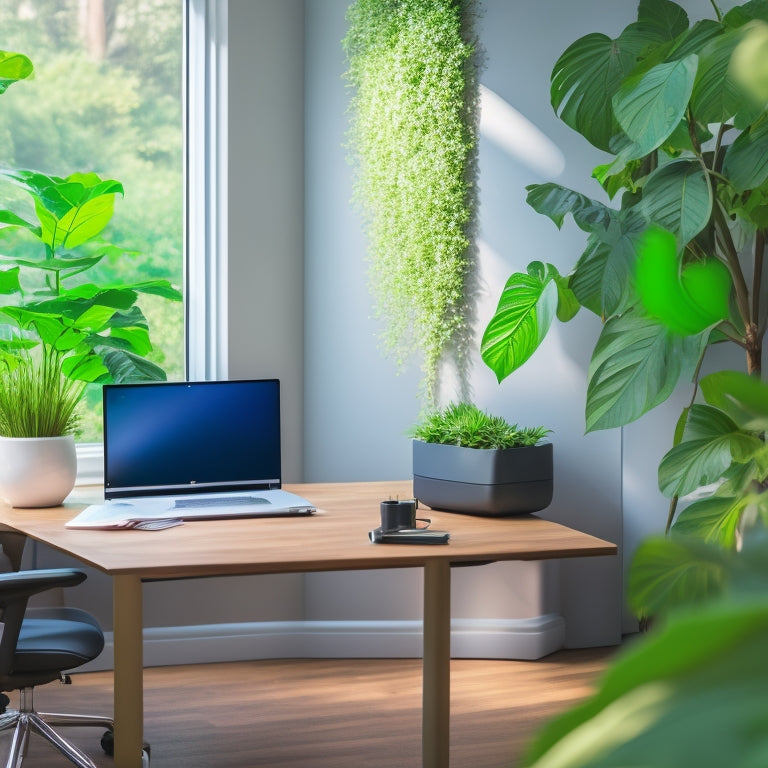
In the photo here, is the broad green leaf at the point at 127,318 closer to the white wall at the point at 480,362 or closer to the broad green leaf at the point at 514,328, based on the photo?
the white wall at the point at 480,362

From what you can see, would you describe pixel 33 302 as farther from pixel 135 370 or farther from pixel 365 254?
pixel 365 254

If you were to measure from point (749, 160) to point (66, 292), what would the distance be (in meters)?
2.08

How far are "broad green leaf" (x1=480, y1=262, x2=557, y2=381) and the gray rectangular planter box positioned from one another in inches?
13.5

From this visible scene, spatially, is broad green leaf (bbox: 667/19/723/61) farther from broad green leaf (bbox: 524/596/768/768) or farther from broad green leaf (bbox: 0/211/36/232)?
broad green leaf (bbox: 524/596/768/768)

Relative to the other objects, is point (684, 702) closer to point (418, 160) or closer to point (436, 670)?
point (436, 670)

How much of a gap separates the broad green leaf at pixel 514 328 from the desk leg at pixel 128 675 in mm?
1320

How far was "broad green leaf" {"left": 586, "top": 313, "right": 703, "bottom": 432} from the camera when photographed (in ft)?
8.16

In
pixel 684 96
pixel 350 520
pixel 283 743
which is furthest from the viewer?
pixel 283 743

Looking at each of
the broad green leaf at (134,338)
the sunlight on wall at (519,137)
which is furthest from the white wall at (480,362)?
the broad green leaf at (134,338)

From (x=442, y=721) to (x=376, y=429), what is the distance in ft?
4.61

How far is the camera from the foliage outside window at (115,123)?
3.40 meters

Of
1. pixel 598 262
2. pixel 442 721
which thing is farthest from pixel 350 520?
pixel 598 262

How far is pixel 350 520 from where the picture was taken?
8.46ft

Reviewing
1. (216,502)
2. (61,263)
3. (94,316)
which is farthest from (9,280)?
(216,502)
